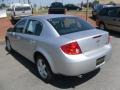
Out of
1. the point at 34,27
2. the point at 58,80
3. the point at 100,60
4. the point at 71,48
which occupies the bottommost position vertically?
the point at 58,80

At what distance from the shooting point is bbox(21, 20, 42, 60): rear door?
5.82m

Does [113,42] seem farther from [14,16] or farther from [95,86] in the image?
[14,16]

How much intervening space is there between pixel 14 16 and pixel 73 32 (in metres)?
14.4

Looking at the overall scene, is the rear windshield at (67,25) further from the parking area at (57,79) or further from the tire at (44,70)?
the parking area at (57,79)

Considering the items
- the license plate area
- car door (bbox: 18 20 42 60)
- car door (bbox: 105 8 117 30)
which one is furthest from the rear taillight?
car door (bbox: 105 8 117 30)

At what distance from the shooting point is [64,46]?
4.81 meters

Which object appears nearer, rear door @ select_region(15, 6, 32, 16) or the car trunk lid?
the car trunk lid

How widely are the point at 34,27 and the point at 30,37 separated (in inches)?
11.9

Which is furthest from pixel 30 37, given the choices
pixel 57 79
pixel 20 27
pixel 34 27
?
pixel 57 79

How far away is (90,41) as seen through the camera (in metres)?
5.05

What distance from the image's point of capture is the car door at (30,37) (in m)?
5.82

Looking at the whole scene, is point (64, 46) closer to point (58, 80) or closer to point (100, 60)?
point (100, 60)

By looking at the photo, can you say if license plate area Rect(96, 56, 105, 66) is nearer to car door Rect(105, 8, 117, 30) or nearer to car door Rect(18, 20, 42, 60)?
car door Rect(18, 20, 42, 60)

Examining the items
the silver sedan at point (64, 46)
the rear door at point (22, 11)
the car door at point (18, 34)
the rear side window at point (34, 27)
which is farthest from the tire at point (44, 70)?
the rear door at point (22, 11)
